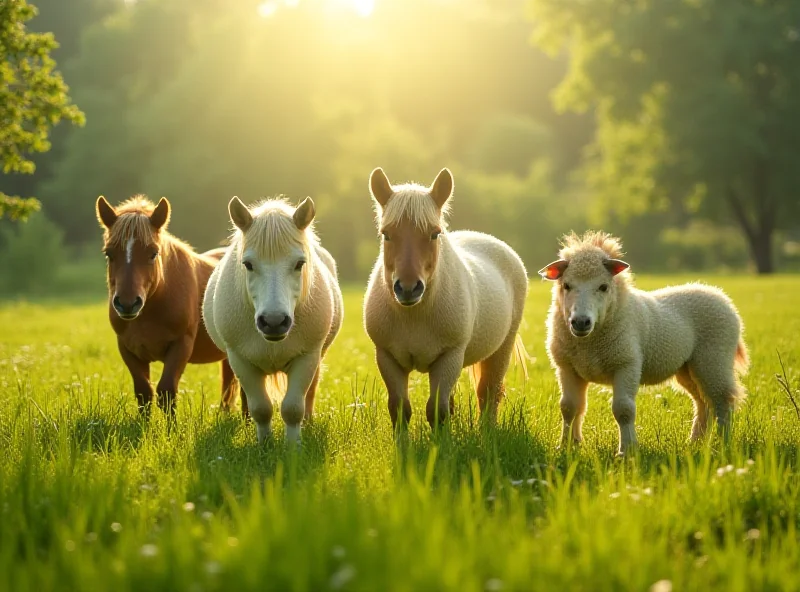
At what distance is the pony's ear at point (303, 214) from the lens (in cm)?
664

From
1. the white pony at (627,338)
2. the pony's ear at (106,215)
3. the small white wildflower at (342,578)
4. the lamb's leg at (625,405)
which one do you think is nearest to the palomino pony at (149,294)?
the pony's ear at (106,215)

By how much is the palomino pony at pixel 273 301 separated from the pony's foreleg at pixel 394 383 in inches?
23.2

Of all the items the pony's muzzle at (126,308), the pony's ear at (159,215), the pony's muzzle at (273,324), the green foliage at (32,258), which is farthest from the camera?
the green foliage at (32,258)

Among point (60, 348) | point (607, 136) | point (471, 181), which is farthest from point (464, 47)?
point (60, 348)

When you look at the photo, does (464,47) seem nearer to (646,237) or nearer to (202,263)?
(646,237)

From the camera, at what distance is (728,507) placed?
4504 mm

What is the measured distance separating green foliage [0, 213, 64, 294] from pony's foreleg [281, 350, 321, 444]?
32.4 meters

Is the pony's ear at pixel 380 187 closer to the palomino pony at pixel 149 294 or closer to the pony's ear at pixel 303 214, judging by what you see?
the pony's ear at pixel 303 214

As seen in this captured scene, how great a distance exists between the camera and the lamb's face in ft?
21.7

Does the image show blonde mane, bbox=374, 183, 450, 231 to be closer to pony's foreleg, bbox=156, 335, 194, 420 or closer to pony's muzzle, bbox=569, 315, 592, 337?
pony's muzzle, bbox=569, 315, 592, 337

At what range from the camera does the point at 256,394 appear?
685cm

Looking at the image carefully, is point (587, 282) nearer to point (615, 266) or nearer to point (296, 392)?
point (615, 266)

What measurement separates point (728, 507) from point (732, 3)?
37.2 m

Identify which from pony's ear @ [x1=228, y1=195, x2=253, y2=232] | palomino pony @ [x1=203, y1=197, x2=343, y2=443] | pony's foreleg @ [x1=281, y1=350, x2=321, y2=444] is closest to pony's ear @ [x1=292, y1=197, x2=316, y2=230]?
palomino pony @ [x1=203, y1=197, x2=343, y2=443]
